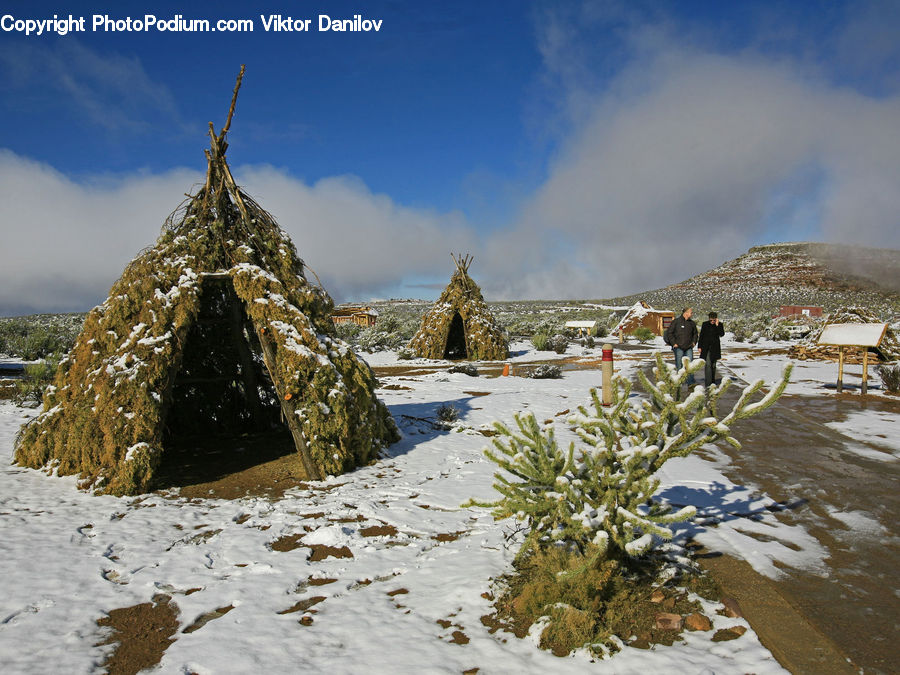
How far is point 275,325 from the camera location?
639 centimetres

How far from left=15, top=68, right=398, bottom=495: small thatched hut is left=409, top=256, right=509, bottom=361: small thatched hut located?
1439cm

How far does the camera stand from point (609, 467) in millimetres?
3406

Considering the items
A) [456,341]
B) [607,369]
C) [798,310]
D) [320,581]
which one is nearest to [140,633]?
[320,581]

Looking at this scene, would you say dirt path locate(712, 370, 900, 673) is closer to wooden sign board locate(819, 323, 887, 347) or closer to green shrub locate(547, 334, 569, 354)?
wooden sign board locate(819, 323, 887, 347)

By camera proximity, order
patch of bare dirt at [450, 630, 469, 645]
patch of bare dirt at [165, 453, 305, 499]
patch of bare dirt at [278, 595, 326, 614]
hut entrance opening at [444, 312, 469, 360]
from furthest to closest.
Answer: hut entrance opening at [444, 312, 469, 360], patch of bare dirt at [165, 453, 305, 499], patch of bare dirt at [278, 595, 326, 614], patch of bare dirt at [450, 630, 469, 645]

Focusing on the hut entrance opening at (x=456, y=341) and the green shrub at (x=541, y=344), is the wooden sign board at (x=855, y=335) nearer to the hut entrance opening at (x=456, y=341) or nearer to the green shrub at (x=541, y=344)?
the hut entrance opening at (x=456, y=341)

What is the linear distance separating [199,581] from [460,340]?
19962mm

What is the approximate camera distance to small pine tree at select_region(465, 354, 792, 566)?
3.20 metres

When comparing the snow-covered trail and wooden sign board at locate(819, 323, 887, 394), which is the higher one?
wooden sign board at locate(819, 323, 887, 394)

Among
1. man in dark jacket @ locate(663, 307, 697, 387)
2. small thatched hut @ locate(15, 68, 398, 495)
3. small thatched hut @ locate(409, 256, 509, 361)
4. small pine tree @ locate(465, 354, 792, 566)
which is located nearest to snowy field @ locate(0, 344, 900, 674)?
small thatched hut @ locate(15, 68, 398, 495)

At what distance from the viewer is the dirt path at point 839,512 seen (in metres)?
3.10

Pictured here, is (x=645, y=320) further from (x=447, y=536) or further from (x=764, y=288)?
(x=764, y=288)

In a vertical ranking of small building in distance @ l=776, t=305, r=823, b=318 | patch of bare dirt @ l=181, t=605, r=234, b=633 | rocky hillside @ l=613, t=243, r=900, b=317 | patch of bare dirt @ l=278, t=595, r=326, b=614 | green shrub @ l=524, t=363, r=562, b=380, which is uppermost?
rocky hillside @ l=613, t=243, r=900, b=317

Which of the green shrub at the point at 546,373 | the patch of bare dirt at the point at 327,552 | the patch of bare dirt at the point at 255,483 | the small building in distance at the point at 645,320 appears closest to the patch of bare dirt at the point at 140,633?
the patch of bare dirt at the point at 327,552
